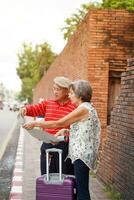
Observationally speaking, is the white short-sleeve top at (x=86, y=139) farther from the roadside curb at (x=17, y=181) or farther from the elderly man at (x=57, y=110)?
the roadside curb at (x=17, y=181)

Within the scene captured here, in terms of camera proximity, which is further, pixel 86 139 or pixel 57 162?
pixel 57 162

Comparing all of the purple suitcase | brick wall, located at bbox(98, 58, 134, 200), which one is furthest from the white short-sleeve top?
brick wall, located at bbox(98, 58, 134, 200)

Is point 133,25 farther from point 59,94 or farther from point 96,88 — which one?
point 59,94

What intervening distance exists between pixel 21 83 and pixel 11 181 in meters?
93.2

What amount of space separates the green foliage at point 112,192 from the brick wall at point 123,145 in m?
0.07

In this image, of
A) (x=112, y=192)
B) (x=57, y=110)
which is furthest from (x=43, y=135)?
(x=112, y=192)

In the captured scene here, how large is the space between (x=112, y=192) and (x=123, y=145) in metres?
0.79

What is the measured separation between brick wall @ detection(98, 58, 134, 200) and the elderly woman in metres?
1.82

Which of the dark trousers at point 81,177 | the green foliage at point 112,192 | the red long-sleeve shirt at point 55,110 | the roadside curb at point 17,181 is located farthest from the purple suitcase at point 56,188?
the roadside curb at point 17,181

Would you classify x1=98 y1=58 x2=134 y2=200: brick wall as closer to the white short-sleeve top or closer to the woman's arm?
the white short-sleeve top

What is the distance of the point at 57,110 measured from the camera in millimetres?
6328

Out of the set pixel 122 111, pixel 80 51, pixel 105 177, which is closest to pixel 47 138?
pixel 122 111

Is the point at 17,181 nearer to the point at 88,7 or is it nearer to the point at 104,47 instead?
the point at 104,47

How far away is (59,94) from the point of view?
244 inches
